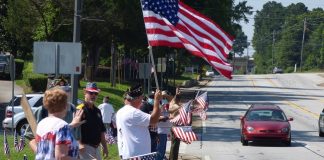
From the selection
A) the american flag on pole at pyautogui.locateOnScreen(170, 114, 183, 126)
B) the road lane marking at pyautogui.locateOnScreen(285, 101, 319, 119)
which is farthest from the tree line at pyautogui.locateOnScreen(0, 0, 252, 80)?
the american flag on pole at pyautogui.locateOnScreen(170, 114, 183, 126)

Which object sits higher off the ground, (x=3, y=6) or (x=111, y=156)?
(x=3, y=6)

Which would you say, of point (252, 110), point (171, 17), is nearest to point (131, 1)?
point (252, 110)

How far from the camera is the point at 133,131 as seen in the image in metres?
9.74

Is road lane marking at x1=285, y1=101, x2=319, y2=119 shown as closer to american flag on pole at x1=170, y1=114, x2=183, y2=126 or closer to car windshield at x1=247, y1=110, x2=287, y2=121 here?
car windshield at x1=247, y1=110, x2=287, y2=121

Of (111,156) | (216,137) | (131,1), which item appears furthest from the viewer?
(131,1)

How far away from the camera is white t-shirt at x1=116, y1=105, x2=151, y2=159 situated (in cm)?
963

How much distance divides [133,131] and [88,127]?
155cm

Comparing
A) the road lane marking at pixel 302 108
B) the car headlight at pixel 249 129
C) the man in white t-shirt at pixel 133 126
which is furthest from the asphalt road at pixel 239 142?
the man in white t-shirt at pixel 133 126

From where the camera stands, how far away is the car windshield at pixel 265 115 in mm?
26344

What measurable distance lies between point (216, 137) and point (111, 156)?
11427 mm

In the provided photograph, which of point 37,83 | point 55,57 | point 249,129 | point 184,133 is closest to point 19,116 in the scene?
point 249,129

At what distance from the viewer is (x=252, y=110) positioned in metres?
27.1

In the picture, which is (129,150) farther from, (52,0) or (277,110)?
(52,0)

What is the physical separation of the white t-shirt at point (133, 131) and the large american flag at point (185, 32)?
2170 millimetres
